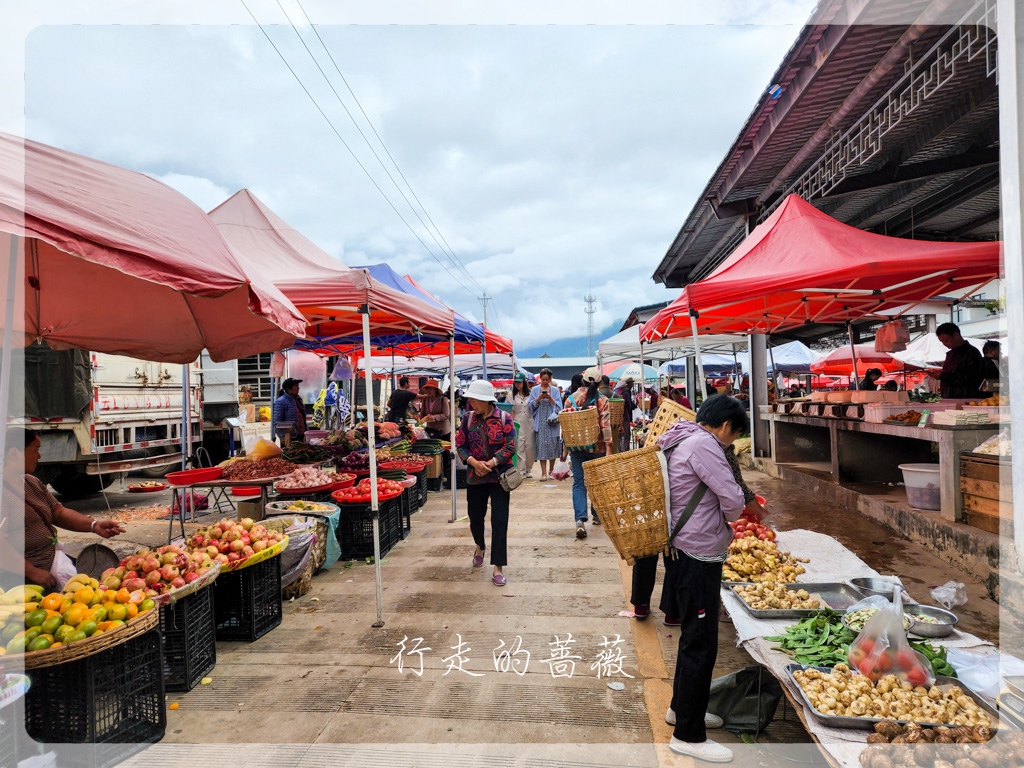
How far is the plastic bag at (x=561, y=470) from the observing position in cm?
1127

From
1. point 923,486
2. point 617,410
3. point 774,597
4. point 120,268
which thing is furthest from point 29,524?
point 923,486

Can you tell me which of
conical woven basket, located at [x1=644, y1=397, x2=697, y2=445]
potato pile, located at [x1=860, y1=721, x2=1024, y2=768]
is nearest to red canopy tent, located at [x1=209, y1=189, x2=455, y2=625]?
conical woven basket, located at [x1=644, y1=397, x2=697, y2=445]

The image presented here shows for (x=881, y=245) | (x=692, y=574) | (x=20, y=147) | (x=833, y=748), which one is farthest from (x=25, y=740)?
(x=881, y=245)

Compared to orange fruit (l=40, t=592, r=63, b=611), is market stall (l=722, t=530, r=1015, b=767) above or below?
below

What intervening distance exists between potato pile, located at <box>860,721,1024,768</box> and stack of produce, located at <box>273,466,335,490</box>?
607 centimetres

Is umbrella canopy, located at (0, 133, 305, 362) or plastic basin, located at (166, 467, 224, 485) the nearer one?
umbrella canopy, located at (0, 133, 305, 362)

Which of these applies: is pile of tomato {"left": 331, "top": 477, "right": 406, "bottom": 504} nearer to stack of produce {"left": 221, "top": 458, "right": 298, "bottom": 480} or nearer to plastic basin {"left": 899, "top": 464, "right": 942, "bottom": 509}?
stack of produce {"left": 221, "top": 458, "right": 298, "bottom": 480}

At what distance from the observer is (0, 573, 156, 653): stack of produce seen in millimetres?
2932

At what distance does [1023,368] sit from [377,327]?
7720 millimetres

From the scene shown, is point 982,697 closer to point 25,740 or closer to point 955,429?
point 955,429

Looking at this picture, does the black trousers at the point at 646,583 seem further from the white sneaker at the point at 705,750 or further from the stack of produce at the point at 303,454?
the stack of produce at the point at 303,454

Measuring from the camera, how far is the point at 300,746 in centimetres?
326

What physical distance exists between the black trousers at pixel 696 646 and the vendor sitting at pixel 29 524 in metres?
4.24

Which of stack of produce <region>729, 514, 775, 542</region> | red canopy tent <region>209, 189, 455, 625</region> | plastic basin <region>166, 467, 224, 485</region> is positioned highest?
red canopy tent <region>209, 189, 455, 625</region>
